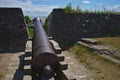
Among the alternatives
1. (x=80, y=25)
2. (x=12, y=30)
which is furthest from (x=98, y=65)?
(x=12, y=30)

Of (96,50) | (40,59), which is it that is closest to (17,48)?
(96,50)

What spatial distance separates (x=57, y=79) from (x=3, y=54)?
4.24m

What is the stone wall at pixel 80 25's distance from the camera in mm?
10465

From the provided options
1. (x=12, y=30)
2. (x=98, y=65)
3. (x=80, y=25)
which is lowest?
(x=98, y=65)

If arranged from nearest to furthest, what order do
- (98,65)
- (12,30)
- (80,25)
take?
(98,65) < (12,30) < (80,25)

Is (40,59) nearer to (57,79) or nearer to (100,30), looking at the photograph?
(57,79)

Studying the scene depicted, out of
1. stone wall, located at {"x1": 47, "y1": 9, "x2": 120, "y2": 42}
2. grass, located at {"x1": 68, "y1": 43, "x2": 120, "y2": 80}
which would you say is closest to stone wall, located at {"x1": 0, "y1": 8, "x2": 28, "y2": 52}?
stone wall, located at {"x1": 47, "y1": 9, "x2": 120, "y2": 42}

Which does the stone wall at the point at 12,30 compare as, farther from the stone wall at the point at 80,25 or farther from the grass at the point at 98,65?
the grass at the point at 98,65

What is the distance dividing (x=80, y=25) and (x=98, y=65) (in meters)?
4.66

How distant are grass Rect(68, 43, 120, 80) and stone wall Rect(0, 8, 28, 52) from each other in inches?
105

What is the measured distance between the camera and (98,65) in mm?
6520

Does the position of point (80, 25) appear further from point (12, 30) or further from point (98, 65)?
point (98, 65)

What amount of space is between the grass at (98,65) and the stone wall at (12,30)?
8.74 feet

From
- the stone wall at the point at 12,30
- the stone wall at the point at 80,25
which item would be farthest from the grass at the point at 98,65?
the stone wall at the point at 12,30
